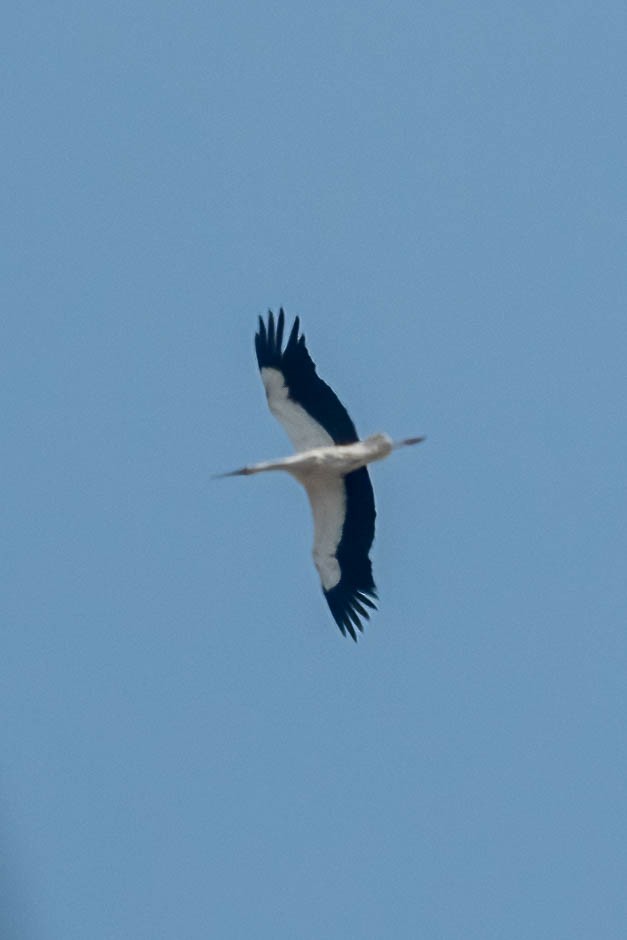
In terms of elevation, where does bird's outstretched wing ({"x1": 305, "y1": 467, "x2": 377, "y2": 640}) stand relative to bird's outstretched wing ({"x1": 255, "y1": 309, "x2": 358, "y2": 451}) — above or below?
below

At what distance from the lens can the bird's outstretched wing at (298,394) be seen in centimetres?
1241

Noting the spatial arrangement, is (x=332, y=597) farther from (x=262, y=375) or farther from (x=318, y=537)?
(x=262, y=375)

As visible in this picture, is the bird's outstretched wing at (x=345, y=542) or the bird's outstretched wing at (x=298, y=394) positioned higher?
the bird's outstretched wing at (x=298, y=394)

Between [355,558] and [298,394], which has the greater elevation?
[298,394]

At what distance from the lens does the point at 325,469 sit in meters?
12.3

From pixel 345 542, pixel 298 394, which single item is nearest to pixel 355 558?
pixel 345 542

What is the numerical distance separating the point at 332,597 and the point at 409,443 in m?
1.44

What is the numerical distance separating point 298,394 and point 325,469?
68 centimetres

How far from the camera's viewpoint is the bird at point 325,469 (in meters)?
12.4

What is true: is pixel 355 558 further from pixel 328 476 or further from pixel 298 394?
pixel 298 394

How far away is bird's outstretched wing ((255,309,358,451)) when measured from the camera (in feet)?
40.7

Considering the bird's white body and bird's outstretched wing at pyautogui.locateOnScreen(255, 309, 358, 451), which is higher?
bird's outstretched wing at pyautogui.locateOnScreen(255, 309, 358, 451)

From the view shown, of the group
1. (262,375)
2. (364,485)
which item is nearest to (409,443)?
(364,485)

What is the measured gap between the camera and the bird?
1241 cm
